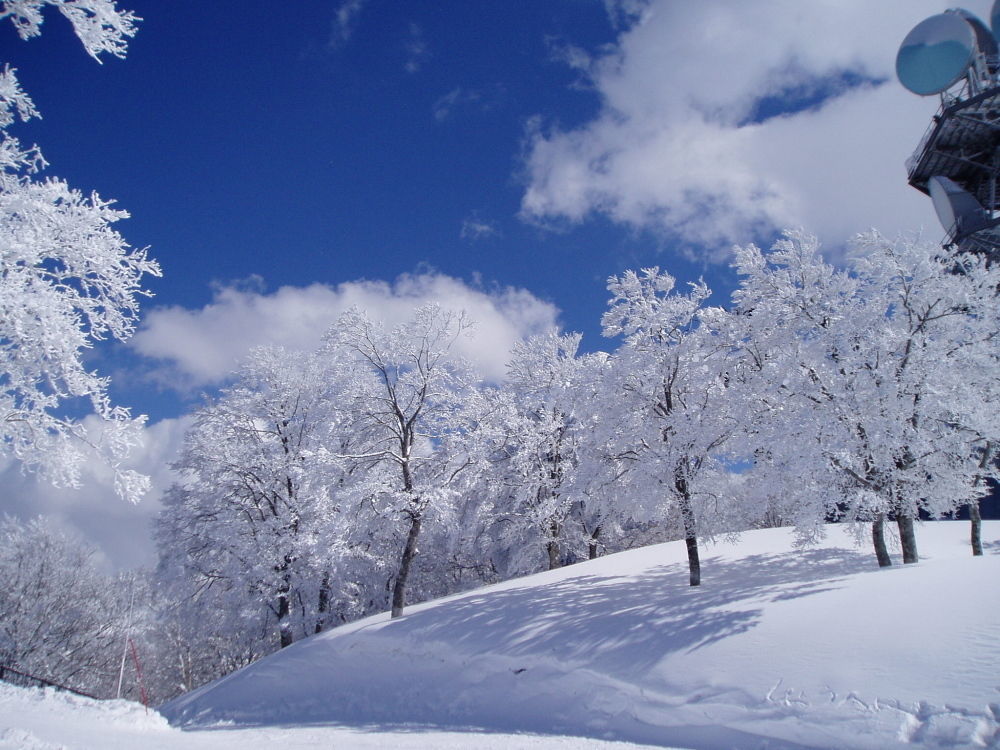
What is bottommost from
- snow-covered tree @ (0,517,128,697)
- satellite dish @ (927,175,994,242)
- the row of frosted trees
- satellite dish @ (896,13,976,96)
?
snow-covered tree @ (0,517,128,697)

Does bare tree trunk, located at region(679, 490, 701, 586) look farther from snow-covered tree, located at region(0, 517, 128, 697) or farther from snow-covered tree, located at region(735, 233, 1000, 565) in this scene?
snow-covered tree, located at region(0, 517, 128, 697)

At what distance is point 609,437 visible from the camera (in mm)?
15211

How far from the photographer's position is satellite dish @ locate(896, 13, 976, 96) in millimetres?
26766

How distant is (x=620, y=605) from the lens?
507 inches

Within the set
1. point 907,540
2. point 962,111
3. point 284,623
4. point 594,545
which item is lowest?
point 284,623

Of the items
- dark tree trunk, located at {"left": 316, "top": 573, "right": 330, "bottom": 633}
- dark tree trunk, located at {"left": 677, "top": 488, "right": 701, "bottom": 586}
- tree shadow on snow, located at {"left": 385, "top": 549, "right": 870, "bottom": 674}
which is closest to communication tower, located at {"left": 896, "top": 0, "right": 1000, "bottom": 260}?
tree shadow on snow, located at {"left": 385, "top": 549, "right": 870, "bottom": 674}

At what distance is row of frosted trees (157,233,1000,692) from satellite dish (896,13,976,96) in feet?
66.2

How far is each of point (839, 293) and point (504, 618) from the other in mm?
12039

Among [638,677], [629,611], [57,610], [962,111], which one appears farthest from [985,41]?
[57,610]

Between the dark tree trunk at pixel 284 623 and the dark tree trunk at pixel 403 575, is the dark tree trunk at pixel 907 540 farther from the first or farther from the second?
the dark tree trunk at pixel 284 623

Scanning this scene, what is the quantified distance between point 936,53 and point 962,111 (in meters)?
3.48

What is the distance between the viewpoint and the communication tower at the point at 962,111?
26906mm

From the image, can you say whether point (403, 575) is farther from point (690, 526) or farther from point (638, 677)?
point (638, 677)

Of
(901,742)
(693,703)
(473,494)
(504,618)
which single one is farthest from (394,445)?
(901,742)
